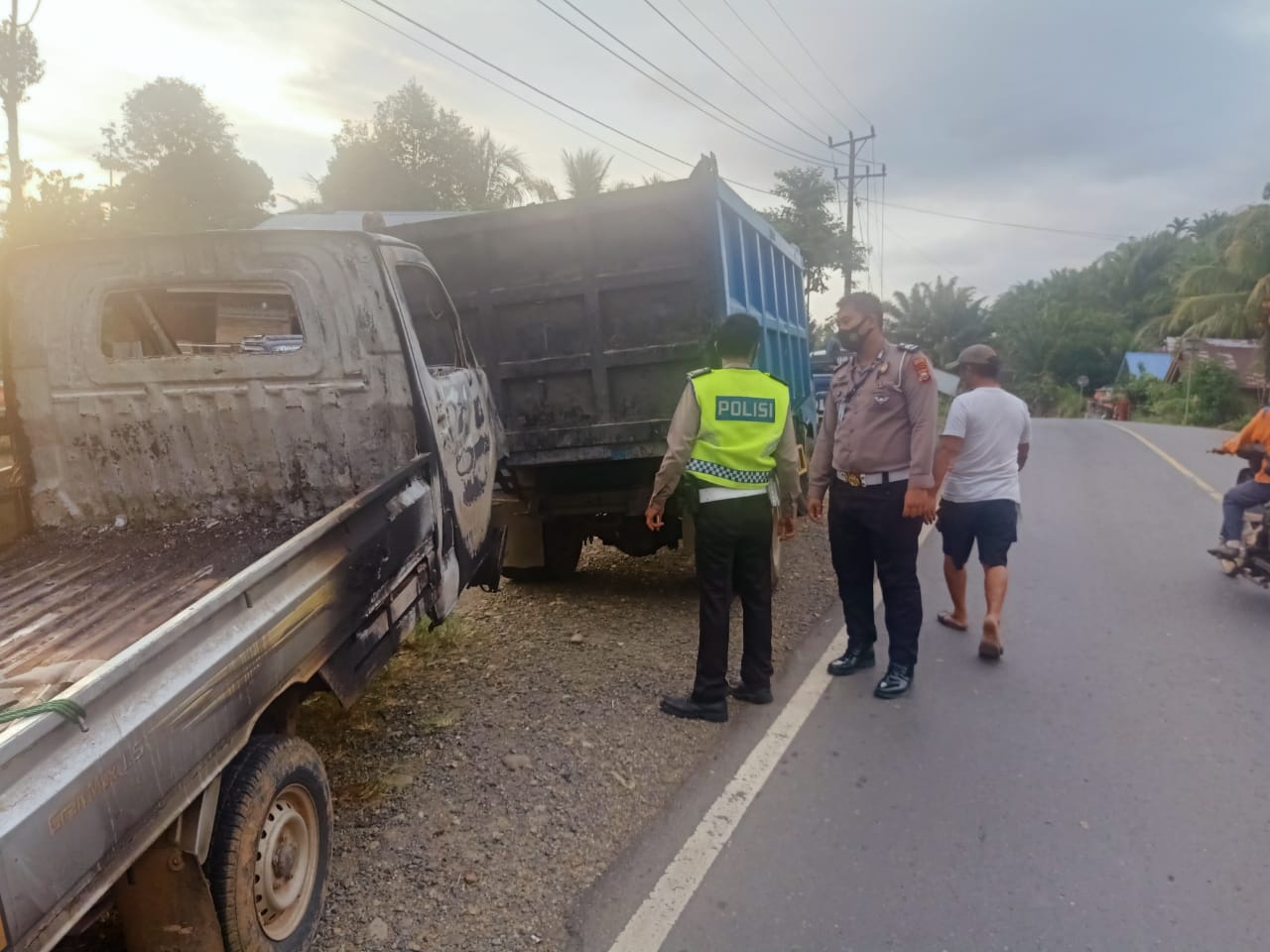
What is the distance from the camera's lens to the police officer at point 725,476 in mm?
4172

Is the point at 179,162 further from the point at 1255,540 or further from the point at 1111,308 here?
the point at 1111,308

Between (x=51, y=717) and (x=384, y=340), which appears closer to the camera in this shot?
(x=51, y=717)

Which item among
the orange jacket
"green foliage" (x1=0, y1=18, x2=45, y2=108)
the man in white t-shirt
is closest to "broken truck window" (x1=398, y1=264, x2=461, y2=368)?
the man in white t-shirt

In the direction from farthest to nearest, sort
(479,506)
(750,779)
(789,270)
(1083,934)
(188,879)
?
(789,270) → (479,506) → (750,779) → (1083,934) → (188,879)

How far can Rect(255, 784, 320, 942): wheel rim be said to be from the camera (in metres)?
2.52

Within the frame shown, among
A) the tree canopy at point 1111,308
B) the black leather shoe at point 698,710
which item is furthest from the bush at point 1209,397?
the black leather shoe at point 698,710

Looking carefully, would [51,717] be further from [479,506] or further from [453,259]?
[453,259]

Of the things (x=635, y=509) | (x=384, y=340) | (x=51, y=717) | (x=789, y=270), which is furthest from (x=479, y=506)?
(x=789, y=270)

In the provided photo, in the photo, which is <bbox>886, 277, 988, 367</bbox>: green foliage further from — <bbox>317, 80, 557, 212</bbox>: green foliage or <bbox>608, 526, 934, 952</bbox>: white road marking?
<bbox>608, 526, 934, 952</bbox>: white road marking

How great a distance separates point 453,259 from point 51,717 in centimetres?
448

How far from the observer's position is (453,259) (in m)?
5.85

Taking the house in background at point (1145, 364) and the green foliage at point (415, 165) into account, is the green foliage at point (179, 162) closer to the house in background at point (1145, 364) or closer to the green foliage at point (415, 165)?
the green foliage at point (415, 165)

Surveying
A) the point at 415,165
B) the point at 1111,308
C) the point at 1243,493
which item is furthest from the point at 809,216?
the point at 1111,308

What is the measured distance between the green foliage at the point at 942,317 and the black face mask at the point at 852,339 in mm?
46337
